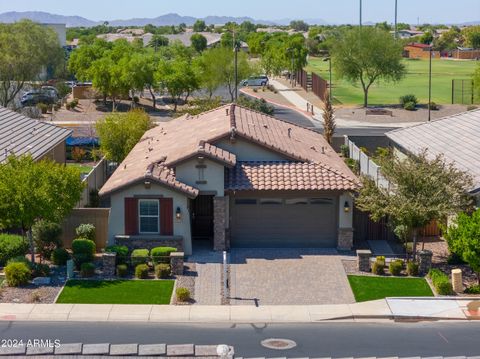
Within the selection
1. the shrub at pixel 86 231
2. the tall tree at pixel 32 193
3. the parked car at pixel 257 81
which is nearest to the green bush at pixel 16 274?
the tall tree at pixel 32 193

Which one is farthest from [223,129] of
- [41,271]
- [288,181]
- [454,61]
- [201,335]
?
[454,61]

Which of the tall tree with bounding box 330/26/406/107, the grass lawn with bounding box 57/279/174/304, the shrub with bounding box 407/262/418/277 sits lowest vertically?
the grass lawn with bounding box 57/279/174/304

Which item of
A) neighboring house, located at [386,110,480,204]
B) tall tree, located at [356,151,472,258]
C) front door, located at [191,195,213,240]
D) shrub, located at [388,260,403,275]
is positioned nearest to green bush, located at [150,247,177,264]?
front door, located at [191,195,213,240]

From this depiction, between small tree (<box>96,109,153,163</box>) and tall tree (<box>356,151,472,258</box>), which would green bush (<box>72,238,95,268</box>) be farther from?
small tree (<box>96,109,153,163</box>)

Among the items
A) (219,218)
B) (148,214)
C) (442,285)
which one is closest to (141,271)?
(148,214)

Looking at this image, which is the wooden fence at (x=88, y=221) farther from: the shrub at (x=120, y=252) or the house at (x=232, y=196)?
the shrub at (x=120, y=252)

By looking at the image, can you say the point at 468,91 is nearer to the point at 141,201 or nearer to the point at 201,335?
the point at 141,201
